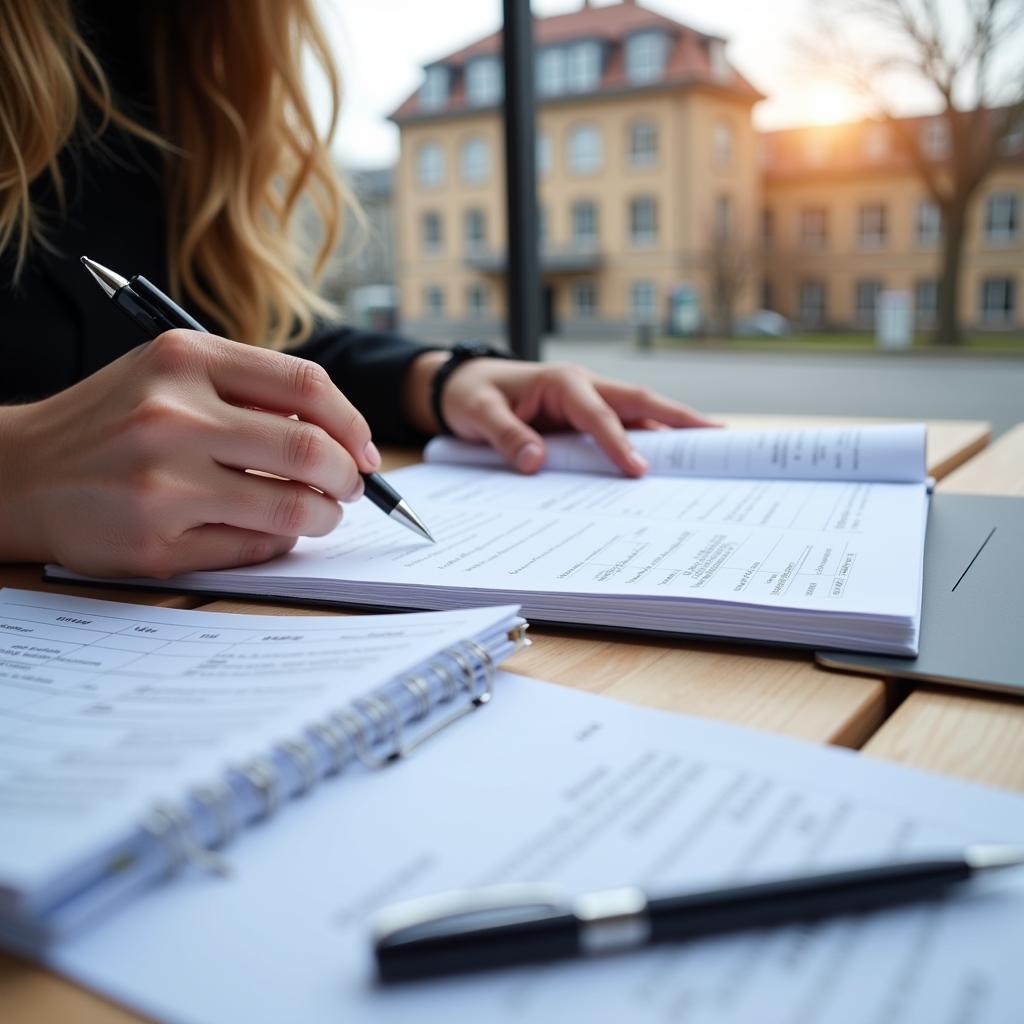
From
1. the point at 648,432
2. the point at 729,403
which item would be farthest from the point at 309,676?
the point at 729,403

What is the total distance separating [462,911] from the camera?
0.74 feet

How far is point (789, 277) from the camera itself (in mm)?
2363

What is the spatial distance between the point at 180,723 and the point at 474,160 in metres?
2.20

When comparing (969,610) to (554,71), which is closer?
(969,610)

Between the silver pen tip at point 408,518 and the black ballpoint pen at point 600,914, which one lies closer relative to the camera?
the black ballpoint pen at point 600,914

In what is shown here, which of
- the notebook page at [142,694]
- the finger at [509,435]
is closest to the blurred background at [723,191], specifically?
the finger at [509,435]

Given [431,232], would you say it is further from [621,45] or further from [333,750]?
[333,750]

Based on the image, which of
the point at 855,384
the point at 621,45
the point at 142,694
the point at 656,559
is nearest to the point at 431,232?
the point at 621,45

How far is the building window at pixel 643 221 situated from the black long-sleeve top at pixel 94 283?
194 cm

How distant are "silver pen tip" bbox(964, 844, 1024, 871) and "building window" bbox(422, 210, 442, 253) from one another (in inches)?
94.1

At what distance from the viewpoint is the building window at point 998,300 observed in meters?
1.65

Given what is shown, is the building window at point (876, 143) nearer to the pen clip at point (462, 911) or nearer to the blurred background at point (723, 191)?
the blurred background at point (723, 191)

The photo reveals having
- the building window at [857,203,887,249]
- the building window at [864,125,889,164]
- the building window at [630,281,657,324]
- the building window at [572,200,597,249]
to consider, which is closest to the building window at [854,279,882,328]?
the building window at [857,203,887,249]

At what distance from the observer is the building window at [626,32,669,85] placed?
8.31ft
